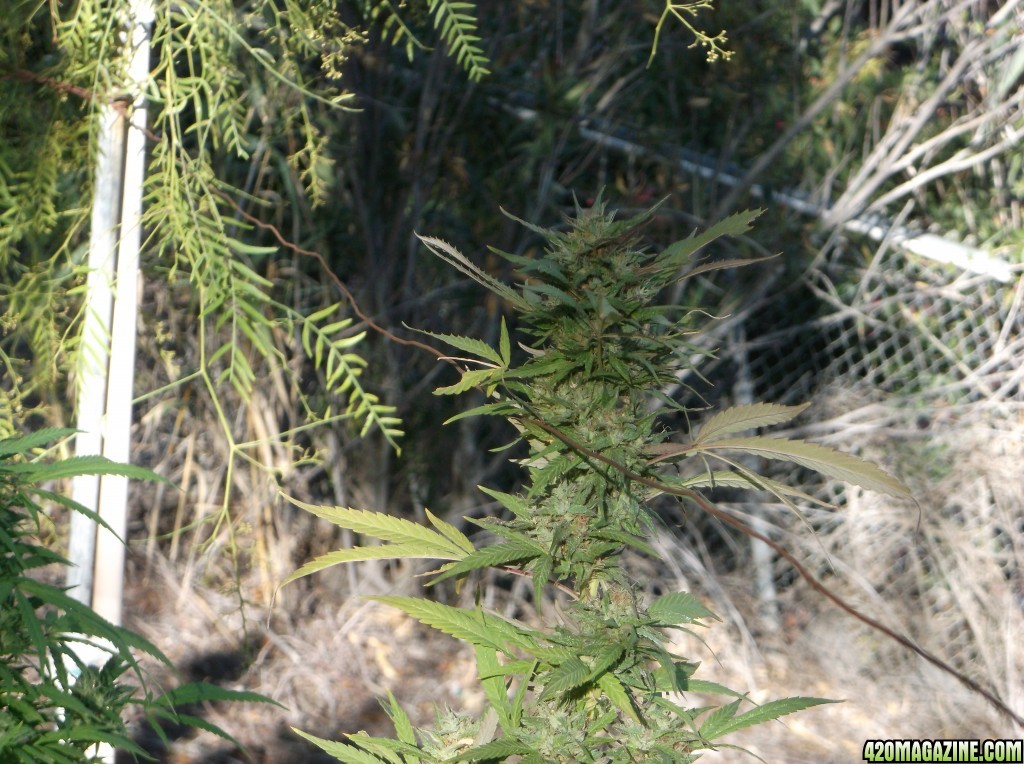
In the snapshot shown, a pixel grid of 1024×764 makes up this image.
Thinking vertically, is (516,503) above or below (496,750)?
above

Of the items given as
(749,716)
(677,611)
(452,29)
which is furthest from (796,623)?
(677,611)

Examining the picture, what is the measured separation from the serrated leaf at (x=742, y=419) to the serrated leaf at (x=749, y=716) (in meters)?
0.31

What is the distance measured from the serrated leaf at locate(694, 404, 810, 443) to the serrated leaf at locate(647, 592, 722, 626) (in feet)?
0.59

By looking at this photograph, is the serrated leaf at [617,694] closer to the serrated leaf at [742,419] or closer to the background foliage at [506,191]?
the serrated leaf at [742,419]

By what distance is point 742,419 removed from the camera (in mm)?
1152

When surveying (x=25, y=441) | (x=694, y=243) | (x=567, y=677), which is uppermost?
(x=694, y=243)

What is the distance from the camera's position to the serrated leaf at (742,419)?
44.1 inches

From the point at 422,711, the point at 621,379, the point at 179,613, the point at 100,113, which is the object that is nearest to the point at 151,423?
the point at 179,613

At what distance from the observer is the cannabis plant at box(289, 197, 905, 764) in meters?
1.06

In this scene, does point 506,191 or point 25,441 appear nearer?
point 25,441

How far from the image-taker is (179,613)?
165 inches

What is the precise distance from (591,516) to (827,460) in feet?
0.87

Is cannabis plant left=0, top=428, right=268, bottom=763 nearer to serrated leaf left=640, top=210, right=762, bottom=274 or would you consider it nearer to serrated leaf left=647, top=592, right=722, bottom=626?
serrated leaf left=647, top=592, right=722, bottom=626

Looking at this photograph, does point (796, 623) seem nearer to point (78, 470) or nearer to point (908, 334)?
point (908, 334)
